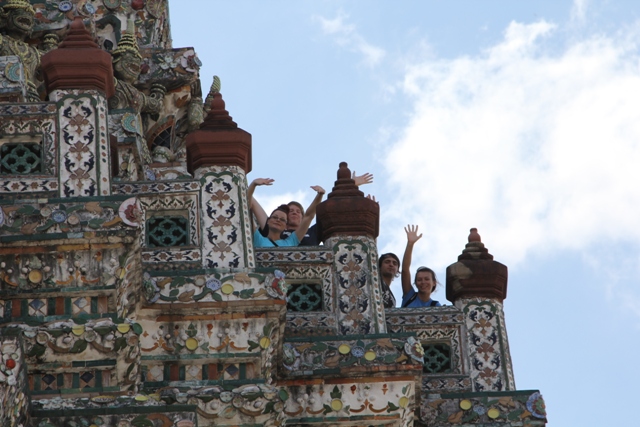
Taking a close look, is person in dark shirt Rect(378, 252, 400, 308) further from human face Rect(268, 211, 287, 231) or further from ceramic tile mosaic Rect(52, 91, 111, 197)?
ceramic tile mosaic Rect(52, 91, 111, 197)

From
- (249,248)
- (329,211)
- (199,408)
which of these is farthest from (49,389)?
(329,211)

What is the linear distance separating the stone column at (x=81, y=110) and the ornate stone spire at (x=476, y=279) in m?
4.76

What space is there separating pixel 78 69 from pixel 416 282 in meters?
4.90

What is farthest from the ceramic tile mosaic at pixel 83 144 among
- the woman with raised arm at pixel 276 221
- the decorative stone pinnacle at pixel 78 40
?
the woman with raised arm at pixel 276 221

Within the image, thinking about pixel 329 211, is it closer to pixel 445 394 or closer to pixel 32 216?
pixel 445 394

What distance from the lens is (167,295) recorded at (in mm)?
21703

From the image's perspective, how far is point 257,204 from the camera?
2455 centimetres

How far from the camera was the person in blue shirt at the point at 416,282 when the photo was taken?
24922 mm

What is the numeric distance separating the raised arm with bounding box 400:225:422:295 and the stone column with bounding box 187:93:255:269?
8.52 feet

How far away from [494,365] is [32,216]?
601cm

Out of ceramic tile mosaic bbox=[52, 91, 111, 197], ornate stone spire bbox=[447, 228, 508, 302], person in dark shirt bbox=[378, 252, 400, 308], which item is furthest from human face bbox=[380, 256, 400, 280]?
ceramic tile mosaic bbox=[52, 91, 111, 197]

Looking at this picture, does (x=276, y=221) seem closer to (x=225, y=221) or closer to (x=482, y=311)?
(x=225, y=221)

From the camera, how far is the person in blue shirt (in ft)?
81.8

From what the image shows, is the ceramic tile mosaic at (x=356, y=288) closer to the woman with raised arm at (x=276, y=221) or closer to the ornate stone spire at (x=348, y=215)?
the ornate stone spire at (x=348, y=215)
